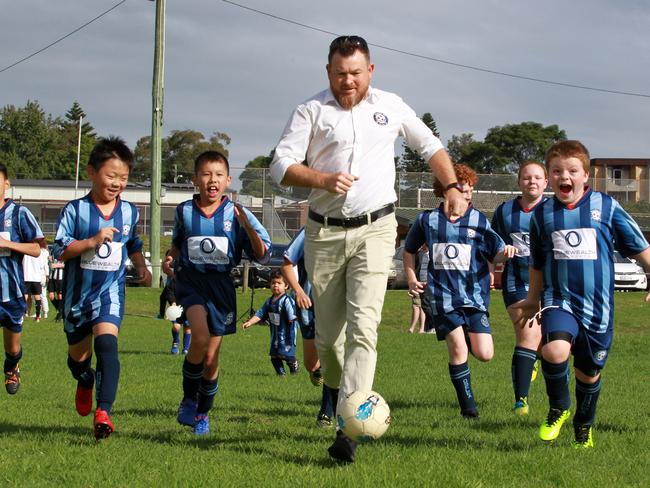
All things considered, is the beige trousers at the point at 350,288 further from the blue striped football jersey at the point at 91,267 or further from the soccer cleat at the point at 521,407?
the soccer cleat at the point at 521,407

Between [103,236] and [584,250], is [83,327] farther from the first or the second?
[584,250]

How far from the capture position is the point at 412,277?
8469mm

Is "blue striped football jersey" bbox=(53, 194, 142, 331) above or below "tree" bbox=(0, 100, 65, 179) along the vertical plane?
below

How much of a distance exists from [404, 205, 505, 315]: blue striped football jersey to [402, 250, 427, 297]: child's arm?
0.34ft

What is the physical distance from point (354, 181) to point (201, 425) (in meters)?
2.41

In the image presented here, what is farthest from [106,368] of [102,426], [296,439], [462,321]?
[462,321]

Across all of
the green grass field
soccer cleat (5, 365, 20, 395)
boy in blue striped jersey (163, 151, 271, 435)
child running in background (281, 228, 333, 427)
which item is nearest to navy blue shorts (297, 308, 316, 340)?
child running in background (281, 228, 333, 427)

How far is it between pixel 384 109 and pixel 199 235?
2029 mm

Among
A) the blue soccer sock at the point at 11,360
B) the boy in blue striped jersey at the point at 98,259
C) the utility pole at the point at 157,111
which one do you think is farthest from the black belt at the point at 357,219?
the utility pole at the point at 157,111

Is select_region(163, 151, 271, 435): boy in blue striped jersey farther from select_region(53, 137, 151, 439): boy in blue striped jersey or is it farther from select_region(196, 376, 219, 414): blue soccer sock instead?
select_region(53, 137, 151, 439): boy in blue striped jersey

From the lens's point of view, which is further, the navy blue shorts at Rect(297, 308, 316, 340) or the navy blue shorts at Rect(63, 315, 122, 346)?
the navy blue shorts at Rect(297, 308, 316, 340)

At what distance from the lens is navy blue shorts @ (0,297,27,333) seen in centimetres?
844

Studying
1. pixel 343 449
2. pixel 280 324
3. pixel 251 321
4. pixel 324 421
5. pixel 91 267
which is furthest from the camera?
pixel 280 324

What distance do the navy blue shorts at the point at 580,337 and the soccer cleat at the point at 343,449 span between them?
4.68 ft
